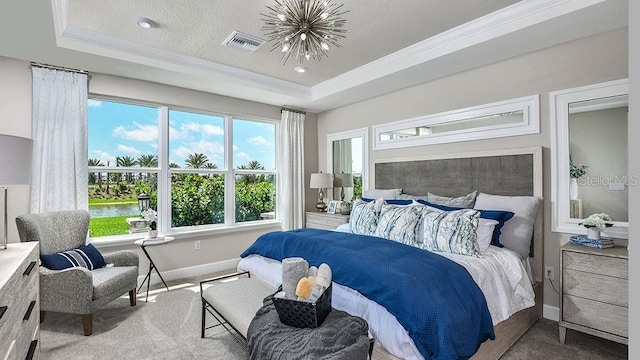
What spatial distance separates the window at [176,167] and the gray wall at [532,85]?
7.23 feet

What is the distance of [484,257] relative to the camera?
252 cm

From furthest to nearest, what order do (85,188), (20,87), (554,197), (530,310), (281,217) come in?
1. (281,217)
2. (85,188)
3. (20,87)
4. (554,197)
5. (530,310)

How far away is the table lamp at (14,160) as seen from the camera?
1849mm

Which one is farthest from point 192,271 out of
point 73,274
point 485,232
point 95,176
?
point 485,232

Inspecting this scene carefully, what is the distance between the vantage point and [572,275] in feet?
8.27

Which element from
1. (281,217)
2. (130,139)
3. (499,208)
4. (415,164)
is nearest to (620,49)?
(499,208)

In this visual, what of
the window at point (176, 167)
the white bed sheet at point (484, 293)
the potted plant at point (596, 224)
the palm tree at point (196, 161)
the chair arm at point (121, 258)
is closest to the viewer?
the white bed sheet at point (484, 293)

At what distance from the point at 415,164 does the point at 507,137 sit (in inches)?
42.6

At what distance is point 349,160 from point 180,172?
98.0 inches

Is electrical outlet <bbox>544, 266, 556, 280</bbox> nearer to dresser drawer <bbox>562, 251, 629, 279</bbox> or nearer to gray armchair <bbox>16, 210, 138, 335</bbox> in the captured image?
dresser drawer <bbox>562, 251, 629, 279</bbox>

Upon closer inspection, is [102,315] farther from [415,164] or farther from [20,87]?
[415,164]

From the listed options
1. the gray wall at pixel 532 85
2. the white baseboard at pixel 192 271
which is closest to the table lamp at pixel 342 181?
the gray wall at pixel 532 85

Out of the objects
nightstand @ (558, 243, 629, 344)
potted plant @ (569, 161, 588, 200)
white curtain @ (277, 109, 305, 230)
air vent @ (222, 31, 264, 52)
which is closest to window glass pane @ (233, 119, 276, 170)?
white curtain @ (277, 109, 305, 230)

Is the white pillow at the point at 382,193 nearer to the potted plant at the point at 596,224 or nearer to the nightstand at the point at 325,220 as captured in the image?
→ the nightstand at the point at 325,220
